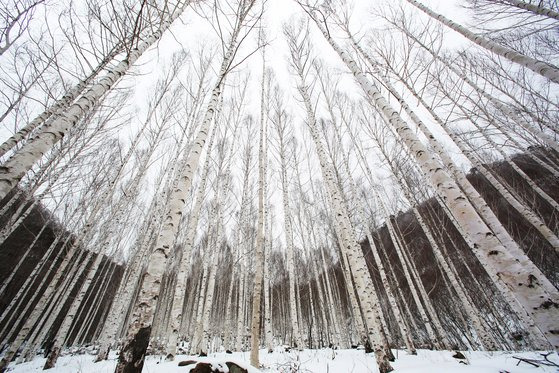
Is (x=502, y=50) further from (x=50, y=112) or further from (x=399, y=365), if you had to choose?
(x=50, y=112)

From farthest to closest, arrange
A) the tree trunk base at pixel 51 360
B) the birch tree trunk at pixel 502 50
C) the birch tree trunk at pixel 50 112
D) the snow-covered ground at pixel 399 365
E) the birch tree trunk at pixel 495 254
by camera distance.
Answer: the tree trunk base at pixel 51 360, the birch tree trunk at pixel 502 50, the birch tree trunk at pixel 50 112, the snow-covered ground at pixel 399 365, the birch tree trunk at pixel 495 254

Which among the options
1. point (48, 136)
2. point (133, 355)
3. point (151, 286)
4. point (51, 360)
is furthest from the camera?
point (51, 360)

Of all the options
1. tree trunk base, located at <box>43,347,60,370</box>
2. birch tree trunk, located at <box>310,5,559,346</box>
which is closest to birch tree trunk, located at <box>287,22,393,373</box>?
birch tree trunk, located at <box>310,5,559,346</box>

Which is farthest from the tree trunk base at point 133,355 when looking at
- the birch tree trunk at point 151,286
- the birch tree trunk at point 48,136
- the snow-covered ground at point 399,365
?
the birch tree trunk at point 48,136

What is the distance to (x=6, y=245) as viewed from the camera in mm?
12664

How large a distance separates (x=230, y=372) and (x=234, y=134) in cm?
900

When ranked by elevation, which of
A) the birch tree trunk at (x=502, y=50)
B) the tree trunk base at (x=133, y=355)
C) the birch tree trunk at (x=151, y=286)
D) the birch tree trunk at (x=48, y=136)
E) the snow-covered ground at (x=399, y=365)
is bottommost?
the snow-covered ground at (x=399, y=365)

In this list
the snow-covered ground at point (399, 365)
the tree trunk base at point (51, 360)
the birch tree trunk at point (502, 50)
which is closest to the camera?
the snow-covered ground at point (399, 365)

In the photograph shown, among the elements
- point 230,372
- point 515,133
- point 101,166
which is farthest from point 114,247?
point 515,133

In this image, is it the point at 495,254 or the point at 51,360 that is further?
the point at 51,360

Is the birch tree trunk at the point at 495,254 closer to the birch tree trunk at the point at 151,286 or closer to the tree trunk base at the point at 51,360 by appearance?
the birch tree trunk at the point at 151,286

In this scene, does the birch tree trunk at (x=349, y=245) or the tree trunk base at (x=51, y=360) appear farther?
the tree trunk base at (x=51, y=360)

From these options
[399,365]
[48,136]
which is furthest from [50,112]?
[399,365]

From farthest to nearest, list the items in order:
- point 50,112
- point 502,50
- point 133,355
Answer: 1. point 502,50
2. point 50,112
3. point 133,355
